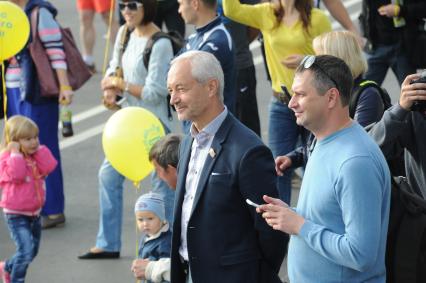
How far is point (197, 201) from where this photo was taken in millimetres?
5473

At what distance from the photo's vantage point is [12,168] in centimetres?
826

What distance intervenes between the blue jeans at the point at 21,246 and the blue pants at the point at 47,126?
4.86 feet

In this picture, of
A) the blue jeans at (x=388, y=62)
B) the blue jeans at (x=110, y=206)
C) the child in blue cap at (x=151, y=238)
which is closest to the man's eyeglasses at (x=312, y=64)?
the child in blue cap at (x=151, y=238)

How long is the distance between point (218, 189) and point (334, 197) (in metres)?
0.78

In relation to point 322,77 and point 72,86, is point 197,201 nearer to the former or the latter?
point 322,77

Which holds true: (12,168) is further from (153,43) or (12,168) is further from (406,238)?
(406,238)

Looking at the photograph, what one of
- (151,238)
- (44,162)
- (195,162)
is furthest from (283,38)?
(195,162)

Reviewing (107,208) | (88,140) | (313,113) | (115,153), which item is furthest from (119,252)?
(313,113)

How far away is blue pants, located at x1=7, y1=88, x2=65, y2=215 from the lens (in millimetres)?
9688

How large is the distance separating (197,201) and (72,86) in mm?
4382

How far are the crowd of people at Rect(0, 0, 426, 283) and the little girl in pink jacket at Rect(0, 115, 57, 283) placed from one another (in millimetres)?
10

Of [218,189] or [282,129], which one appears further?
[282,129]

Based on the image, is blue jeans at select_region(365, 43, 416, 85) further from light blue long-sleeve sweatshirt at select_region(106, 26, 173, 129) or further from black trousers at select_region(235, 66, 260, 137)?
light blue long-sleeve sweatshirt at select_region(106, 26, 173, 129)

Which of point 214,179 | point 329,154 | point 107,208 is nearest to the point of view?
point 329,154
